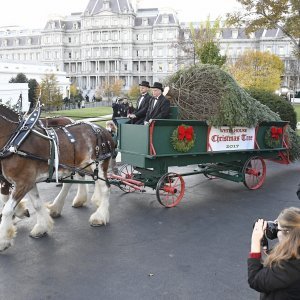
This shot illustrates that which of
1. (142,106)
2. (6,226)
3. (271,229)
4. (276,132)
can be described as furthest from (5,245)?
(276,132)

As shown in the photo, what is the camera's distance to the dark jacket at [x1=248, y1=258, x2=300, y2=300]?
2434 mm

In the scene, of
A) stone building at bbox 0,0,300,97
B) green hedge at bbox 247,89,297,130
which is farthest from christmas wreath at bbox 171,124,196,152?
stone building at bbox 0,0,300,97

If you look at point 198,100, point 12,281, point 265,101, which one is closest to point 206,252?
point 12,281

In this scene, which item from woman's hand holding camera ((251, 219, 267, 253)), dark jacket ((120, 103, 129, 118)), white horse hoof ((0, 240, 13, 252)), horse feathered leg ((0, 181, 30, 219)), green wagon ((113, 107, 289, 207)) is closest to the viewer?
woman's hand holding camera ((251, 219, 267, 253))

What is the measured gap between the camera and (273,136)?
9008 millimetres

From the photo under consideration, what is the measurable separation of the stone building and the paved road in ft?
312

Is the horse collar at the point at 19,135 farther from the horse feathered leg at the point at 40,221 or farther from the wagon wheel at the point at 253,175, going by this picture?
the wagon wheel at the point at 253,175

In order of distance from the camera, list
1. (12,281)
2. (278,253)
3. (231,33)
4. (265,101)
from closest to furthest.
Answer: (278,253) → (12,281) → (265,101) → (231,33)

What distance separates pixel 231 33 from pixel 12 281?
324 feet

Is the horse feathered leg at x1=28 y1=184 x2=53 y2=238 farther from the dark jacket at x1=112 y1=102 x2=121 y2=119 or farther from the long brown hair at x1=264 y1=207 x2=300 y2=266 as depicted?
the dark jacket at x1=112 y1=102 x2=121 y2=119

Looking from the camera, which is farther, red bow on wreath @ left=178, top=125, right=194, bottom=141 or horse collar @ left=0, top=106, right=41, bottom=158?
red bow on wreath @ left=178, top=125, right=194, bottom=141

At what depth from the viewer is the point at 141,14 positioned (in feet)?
351

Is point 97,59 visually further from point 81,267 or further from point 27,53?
point 81,267

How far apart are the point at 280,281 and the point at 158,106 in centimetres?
528
